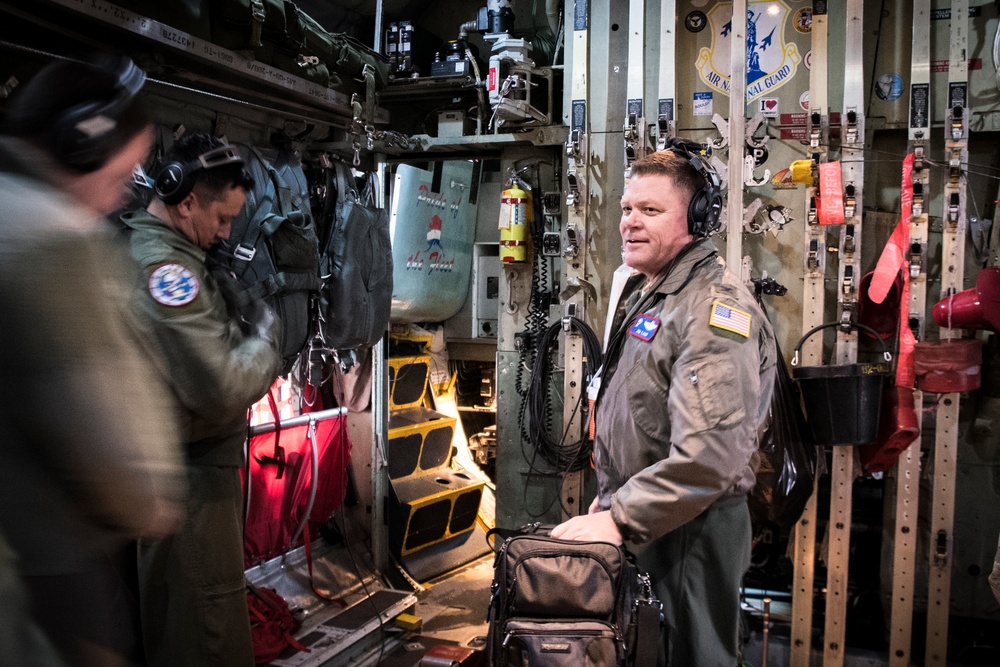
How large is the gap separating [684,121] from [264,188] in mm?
2535

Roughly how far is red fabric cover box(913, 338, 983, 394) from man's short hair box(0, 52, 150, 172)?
3.78 metres

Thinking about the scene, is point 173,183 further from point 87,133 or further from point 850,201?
point 850,201

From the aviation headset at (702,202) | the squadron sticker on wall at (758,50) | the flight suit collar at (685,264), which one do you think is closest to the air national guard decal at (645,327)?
the flight suit collar at (685,264)

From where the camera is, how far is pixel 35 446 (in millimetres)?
1188

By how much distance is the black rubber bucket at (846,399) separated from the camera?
3.89 metres

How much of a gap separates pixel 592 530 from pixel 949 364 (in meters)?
2.61

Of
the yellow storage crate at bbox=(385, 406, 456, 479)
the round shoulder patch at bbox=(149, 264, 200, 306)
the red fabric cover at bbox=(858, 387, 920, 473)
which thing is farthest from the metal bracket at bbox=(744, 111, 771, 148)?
the round shoulder patch at bbox=(149, 264, 200, 306)

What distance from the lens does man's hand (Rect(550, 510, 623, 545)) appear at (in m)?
2.26

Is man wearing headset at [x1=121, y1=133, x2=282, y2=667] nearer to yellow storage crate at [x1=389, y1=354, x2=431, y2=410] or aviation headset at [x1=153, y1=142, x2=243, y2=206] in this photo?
aviation headset at [x1=153, y1=142, x2=243, y2=206]

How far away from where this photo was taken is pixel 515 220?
5.06 metres

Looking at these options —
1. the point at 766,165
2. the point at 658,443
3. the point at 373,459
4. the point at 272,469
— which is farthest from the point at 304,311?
the point at 766,165

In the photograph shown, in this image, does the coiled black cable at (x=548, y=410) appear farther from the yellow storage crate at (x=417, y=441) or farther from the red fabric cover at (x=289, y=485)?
the red fabric cover at (x=289, y=485)

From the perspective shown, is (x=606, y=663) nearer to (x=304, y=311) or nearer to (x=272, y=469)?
(x=304, y=311)

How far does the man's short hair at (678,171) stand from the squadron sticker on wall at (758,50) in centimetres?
235
